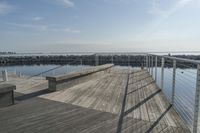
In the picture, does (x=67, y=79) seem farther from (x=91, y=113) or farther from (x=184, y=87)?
(x=184, y=87)

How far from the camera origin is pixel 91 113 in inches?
129

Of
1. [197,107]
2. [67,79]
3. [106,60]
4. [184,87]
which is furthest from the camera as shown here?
[106,60]

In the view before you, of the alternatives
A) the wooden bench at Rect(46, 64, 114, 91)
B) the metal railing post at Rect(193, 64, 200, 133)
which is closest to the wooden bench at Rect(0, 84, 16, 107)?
the wooden bench at Rect(46, 64, 114, 91)

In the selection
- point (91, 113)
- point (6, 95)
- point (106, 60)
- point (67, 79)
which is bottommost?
point (91, 113)

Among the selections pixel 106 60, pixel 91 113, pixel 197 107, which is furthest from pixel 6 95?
pixel 106 60

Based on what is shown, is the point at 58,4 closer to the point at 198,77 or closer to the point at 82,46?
the point at 198,77

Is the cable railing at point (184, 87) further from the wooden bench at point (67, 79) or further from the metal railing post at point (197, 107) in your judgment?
the wooden bench at point (67, 79)

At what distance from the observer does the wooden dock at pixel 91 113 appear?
106 inches

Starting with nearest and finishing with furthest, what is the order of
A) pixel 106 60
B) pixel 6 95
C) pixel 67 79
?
pixel 6 95 < pixel 67 79 < pixel 106 60

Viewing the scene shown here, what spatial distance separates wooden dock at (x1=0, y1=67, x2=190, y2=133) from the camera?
8.83ft

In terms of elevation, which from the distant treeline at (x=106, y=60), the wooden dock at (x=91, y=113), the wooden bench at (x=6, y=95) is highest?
the distant treeline at (x=106, y=60)

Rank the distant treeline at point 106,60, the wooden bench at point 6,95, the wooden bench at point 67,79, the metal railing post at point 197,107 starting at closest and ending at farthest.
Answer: the metal railing post at point 197,107, the wooden bench at point 6,95, the wooden bench at point 67,79, the distant treeline at point 106,60

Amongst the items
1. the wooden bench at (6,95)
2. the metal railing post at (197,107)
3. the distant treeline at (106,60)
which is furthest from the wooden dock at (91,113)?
the distant treeline at (106,60)

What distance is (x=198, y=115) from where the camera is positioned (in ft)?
7.58
